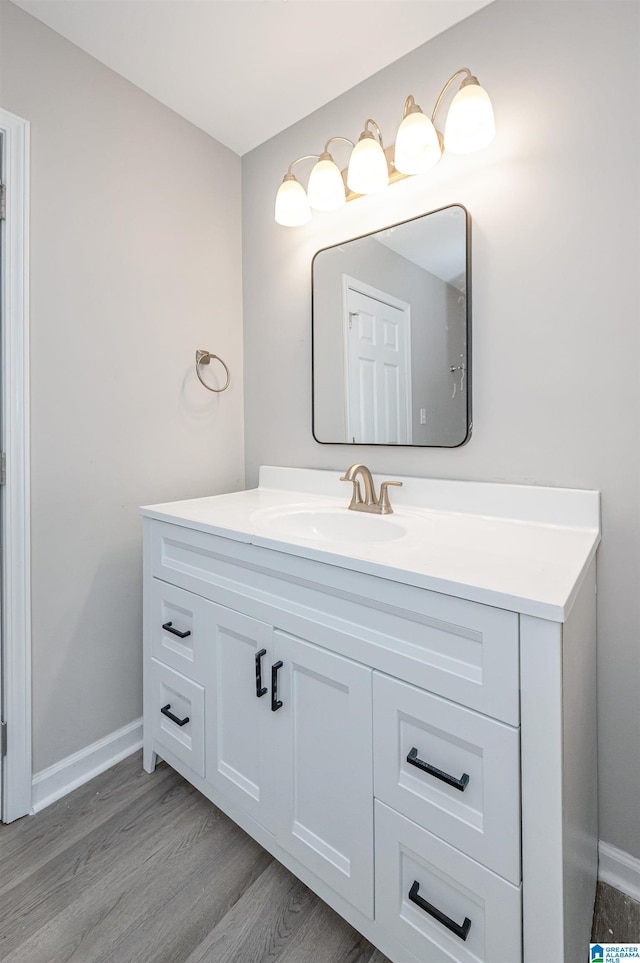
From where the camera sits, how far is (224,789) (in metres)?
1.23

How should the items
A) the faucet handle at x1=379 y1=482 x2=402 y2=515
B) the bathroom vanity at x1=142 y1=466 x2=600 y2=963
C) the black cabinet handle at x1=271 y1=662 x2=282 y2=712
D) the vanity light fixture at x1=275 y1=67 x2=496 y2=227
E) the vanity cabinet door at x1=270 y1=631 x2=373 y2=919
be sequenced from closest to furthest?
the bathroom vanity at x1=142 y1=466 x2=600 y2=963 → the vanity cabinet door at x1=270 y1=631 x2=373 y2=919 → the black cabinet handle at x1=271 y1=662 x2=282 y2=712 → the vanity light fixture at x1=275 y1=67 x2=496 y2=227 → the faucet handle at x1=379 y1=482 x2=402 y2=515

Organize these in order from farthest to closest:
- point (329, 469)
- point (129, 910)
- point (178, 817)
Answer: point (329, 469) → point (178, 817) → point (129, 910)

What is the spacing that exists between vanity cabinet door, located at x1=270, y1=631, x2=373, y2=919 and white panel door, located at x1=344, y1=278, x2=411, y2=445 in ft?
2.53

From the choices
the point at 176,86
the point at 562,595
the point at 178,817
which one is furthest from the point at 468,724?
Answer: the point at 176,86

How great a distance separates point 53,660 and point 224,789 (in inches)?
26.1

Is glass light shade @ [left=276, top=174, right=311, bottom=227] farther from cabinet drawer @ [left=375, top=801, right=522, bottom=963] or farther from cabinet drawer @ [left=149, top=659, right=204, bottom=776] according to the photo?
cabinet drawer @ [left=375, top=801, right=522, bottom=963]

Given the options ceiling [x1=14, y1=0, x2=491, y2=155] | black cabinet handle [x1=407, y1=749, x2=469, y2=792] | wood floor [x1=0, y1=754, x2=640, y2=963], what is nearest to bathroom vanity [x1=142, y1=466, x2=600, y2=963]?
black cabinet handle [x1=407, y1=749, x2=469, y2=792]

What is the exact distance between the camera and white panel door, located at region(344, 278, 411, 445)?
147 cm

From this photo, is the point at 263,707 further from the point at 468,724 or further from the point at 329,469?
the point at 329,469

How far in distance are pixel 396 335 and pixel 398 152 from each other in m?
0.50

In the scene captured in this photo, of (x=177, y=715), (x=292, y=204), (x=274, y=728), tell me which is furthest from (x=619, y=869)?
(x=292, y=204)

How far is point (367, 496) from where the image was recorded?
145cm

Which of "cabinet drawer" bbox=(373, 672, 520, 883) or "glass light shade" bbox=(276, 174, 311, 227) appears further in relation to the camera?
"glass light shade" bbox=(276, 174, 311, 227)

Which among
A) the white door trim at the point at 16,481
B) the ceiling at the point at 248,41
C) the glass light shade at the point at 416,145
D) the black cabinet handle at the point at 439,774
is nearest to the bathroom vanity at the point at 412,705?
the black cabinet handle at the point at 439,774
